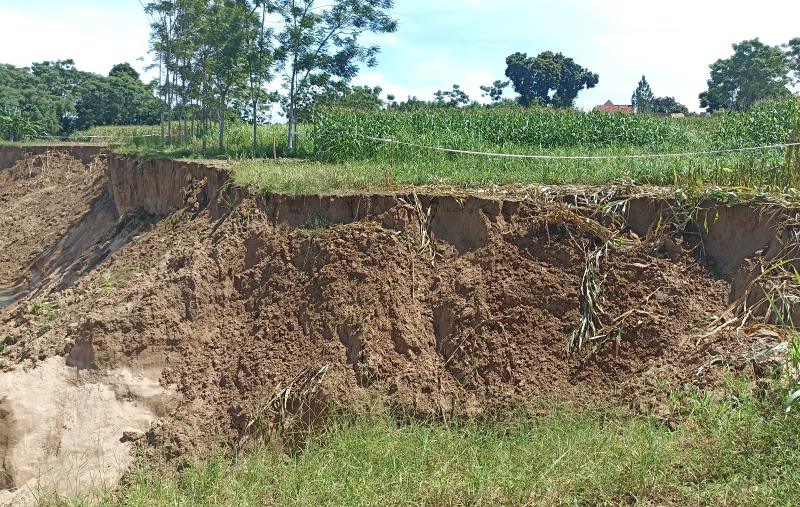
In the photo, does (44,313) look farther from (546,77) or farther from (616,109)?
(546,77)

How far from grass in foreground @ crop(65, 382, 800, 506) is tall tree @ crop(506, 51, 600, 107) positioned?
47.6m

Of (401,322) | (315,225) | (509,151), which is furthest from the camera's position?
(509,151)

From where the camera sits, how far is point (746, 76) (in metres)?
43.9

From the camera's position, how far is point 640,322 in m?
7.83

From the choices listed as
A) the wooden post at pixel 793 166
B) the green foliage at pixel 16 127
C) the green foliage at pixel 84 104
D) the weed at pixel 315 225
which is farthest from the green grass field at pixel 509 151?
the green foliage at pixel 84 104

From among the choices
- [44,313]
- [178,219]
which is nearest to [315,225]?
[178,219]

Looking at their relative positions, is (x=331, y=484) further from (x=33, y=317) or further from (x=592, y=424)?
(x=33, y=317)

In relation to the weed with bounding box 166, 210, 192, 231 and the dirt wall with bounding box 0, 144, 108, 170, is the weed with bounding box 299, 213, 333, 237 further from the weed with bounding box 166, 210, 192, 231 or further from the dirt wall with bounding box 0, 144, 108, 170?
the dirt wall with bounding box 0, 144, 108, 170

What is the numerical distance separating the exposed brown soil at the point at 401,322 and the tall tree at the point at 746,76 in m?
37.4

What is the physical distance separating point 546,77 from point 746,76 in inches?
540

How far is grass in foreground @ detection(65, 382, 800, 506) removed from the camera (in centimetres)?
546

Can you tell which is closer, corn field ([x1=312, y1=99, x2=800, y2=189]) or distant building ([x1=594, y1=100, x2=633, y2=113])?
corn field ([x1=312, y1=99, x2=800, y2=189])

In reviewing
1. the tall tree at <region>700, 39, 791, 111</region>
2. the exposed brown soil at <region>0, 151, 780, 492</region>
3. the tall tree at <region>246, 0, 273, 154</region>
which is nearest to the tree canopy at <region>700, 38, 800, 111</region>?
the tall tree at <region>700, 39, 791, 111</region>

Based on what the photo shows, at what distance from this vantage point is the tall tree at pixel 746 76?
42.8m
